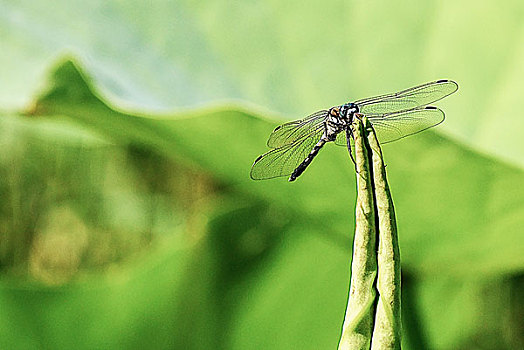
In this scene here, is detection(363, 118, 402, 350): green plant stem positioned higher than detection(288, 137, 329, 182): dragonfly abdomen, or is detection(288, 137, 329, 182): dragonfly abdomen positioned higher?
detection(288, 137, 329, 182): dragonfly abdomen

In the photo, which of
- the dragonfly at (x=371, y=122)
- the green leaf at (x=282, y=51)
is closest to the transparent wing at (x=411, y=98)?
the dragonfly at (x=371, y=122)

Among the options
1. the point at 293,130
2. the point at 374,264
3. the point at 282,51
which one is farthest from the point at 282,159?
the point at 282,51

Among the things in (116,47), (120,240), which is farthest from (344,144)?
(120,240)

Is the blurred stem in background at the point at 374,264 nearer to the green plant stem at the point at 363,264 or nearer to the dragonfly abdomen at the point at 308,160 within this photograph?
the green plant stem at the point at 363,264

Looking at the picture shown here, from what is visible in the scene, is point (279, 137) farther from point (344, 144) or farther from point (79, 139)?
point (79, 139)

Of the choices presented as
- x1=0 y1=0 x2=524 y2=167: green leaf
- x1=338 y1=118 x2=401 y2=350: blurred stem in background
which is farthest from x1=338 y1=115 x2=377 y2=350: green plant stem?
x1=0 y1=0 x2=524 y2=167: green leaf

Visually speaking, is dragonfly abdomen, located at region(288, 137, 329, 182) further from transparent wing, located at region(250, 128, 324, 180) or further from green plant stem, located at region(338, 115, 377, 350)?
green plant stem, located at region(338, 115, 377, 350)
